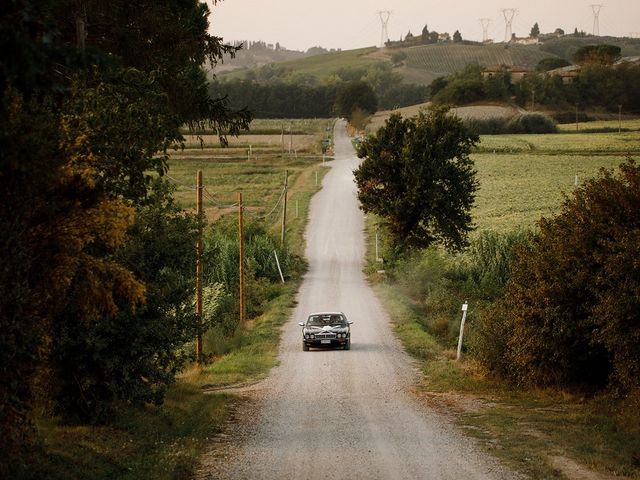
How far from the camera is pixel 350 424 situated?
19.7 m

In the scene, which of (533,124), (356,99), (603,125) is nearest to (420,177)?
(533,124)

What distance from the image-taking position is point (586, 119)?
466 feet

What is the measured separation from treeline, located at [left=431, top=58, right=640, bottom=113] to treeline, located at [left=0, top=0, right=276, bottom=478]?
12990 cm

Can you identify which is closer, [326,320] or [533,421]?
[533,421]

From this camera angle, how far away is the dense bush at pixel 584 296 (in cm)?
2042

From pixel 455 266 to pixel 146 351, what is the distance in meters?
35.7

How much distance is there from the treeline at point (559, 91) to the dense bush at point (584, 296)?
126 m

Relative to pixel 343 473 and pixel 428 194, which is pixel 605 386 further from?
pixel 428 194

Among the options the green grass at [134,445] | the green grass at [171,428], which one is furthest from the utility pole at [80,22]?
the green grass at [134,445]

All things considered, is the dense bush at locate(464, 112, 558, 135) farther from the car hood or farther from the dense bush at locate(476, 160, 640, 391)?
the dense bush at locate(476, 160, 640, 391)

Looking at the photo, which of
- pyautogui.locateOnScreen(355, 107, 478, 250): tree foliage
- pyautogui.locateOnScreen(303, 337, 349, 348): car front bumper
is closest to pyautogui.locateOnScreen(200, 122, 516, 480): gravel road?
pyautogui.locateOnScreen(303, 337, 349, 348): car front bumper

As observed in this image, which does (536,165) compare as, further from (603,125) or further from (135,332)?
(135,332)

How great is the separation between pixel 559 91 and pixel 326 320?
124 metres

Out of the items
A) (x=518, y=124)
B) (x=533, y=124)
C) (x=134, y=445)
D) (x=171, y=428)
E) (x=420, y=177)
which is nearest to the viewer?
(x=134, y=445)
